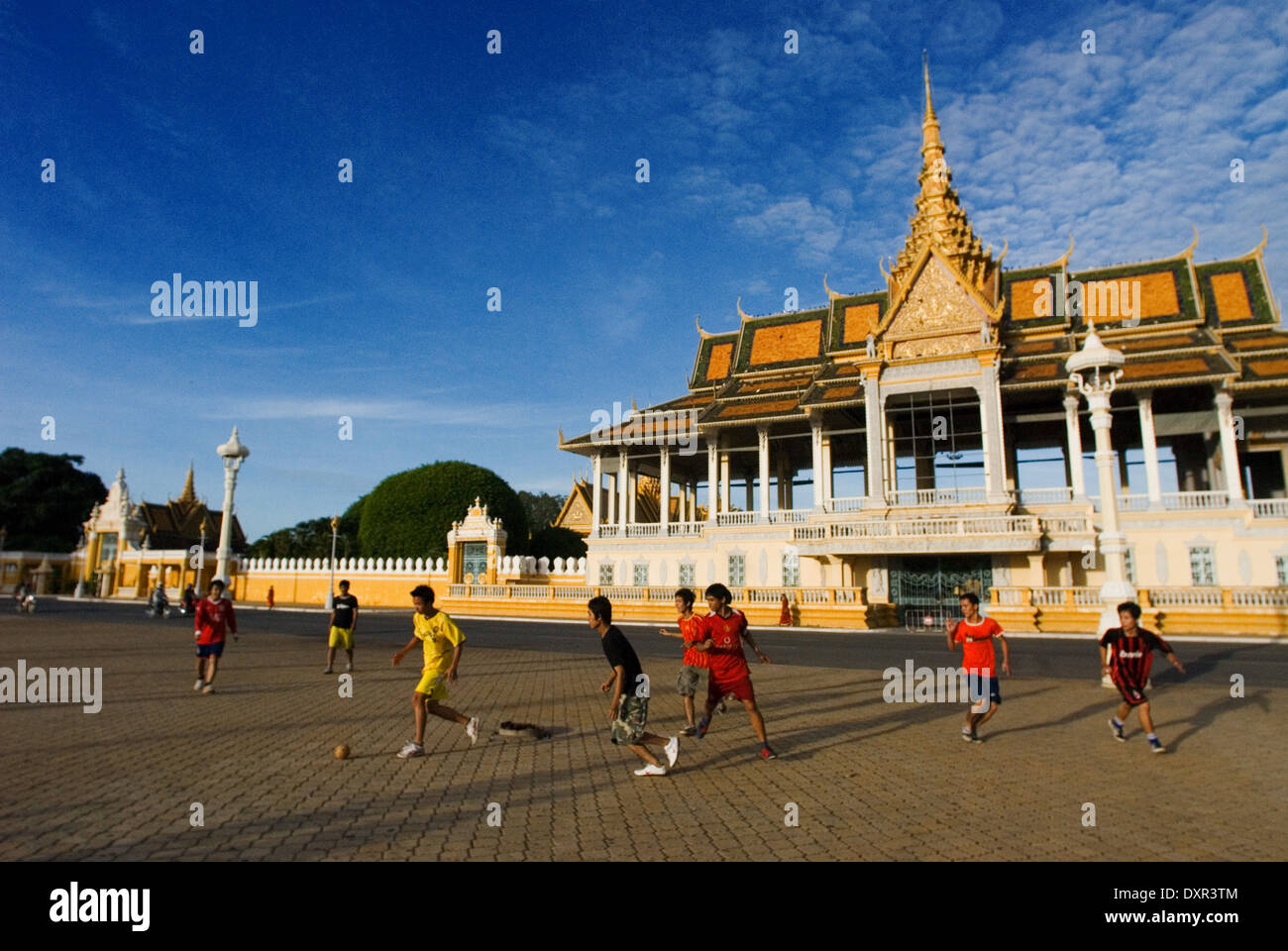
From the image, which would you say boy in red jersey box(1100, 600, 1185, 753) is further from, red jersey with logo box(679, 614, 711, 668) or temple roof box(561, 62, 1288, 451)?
temple roof box(561, 62, 1288, 451)

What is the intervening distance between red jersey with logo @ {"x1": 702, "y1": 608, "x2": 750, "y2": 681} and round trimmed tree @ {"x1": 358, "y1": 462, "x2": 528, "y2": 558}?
1555 inches

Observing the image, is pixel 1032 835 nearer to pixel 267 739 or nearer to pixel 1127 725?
pixel 1127 725

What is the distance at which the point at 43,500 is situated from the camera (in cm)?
6391

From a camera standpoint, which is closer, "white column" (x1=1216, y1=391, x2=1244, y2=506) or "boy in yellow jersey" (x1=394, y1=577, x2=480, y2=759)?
"boy in yellow jersey" (x1=394, y1=577, x2=480, y2=759)

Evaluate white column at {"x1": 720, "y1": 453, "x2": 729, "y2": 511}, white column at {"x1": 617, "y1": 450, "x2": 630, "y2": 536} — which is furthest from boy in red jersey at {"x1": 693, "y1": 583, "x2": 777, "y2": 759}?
white column at {"x1": 720, "y1": 453, "x2": 729, "y2": 511}

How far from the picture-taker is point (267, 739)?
716 cm

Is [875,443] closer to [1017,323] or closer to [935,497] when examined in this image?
[935,497]

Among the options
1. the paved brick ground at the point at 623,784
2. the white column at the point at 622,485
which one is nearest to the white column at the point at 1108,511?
the paved brick ground at the point at 623,784

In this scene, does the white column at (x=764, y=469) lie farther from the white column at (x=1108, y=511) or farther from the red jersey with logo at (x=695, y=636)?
the red jersey with logo at (x=695, y=636)

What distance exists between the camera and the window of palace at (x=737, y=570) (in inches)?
1195

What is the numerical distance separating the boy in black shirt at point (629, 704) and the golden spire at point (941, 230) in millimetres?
28850

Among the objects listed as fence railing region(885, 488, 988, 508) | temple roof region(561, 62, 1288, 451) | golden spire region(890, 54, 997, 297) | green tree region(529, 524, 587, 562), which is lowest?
green tree region(529, 524, 587, 562)

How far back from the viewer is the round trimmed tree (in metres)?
45.4

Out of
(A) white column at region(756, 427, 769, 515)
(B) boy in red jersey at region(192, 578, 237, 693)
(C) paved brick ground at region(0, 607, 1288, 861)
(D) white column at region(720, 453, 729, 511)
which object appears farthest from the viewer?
(D) white column at region(720, 453, 729, 511)
